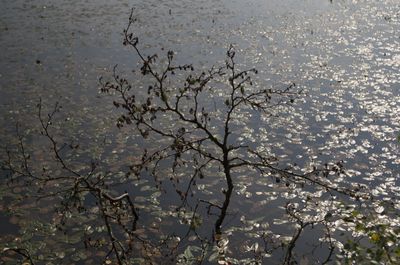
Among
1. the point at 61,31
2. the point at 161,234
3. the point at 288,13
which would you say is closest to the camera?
the point at 161,234

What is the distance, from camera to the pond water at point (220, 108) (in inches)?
378

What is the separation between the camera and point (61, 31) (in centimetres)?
2250

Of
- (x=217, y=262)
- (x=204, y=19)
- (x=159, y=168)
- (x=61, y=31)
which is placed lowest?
(x=217, y=262)

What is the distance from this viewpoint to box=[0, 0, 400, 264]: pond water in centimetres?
960

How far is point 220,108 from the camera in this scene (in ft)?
50.8

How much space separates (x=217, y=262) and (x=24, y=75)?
1167cm

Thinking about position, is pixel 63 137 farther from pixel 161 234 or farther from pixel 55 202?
pixel 161 234

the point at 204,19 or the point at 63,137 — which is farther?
the point at 204,19

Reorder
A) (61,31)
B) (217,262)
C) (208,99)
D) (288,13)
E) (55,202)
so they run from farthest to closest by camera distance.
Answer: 1. (288,13)
2. (61,31)
3. (208,99)
4. (55,202)
5. (217,262)

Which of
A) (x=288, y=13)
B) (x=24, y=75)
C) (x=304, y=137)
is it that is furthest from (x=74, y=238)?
(x=288, y=13)

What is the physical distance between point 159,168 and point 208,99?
4916mm

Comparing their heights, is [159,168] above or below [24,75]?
below

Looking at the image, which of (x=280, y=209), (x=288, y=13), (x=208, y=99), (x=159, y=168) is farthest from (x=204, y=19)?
(x=280, y=209)

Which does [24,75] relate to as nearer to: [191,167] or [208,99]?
[208,99]
